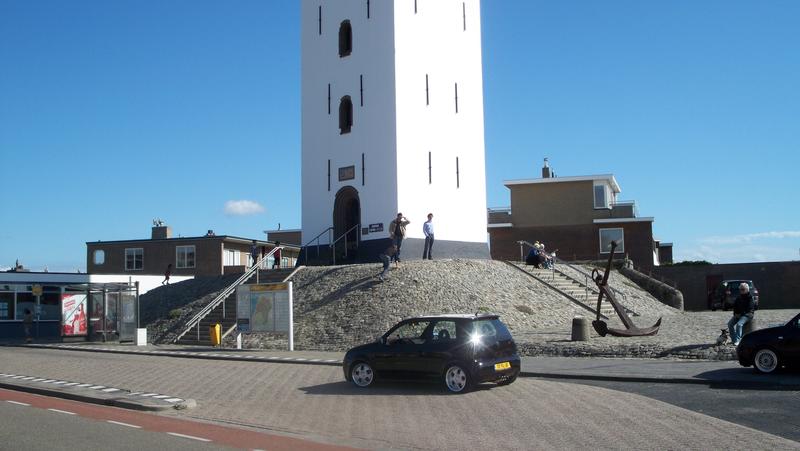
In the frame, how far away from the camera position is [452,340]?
1440 cm

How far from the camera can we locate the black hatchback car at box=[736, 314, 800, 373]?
14.6 meters

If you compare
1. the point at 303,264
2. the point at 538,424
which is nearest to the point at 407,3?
the point at 303,264

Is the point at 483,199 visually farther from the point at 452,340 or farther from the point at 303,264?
the point at 452,340

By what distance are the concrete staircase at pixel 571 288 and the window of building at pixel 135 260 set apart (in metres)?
33.8

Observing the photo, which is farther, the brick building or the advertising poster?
the brick building

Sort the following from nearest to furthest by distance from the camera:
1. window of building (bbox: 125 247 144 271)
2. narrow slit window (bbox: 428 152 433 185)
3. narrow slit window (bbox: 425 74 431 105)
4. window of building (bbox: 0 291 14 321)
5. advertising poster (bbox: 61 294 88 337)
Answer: advertising poster (bbox: 61 294 88 337)
narrow slit window (bbox: 428 152 433 185)
narrow slit window (bbox: 425 74 431 105)
window of building (bbox: 0 291 14 321)
window of building (bbox: 125 247 144 271)

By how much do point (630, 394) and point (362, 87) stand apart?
80.0 feet

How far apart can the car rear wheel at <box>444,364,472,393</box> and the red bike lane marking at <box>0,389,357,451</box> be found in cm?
449

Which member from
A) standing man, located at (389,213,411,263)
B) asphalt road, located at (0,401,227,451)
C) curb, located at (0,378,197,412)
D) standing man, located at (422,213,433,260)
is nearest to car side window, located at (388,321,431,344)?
curb, located at (0,378,197,412)

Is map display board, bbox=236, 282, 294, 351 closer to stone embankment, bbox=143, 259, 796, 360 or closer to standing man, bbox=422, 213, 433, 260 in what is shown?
stone embankment, bbox=143, 259, 796, 360

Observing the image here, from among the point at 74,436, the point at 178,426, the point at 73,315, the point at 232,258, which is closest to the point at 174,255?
the point at 232,258

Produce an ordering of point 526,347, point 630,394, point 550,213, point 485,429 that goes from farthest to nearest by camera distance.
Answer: point 550,213 → point 526,347 → point 630,394 → point 485,429

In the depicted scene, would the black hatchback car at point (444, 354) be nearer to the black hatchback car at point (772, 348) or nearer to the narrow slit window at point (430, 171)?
the black hatchback car at point (772, 348)

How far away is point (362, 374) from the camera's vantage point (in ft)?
50.5
